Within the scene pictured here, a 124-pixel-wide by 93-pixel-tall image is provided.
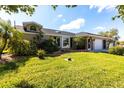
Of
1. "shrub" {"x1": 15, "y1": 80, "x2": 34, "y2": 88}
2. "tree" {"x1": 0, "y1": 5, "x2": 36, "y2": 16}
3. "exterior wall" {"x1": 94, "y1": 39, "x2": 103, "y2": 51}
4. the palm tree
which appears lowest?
"shrub" {"x1": 15, "y1": 80, "x2": 34, "y2": 88}

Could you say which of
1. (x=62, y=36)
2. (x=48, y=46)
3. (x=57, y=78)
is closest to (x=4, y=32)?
(x=48, y=46)

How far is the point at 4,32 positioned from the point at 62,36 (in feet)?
33.8

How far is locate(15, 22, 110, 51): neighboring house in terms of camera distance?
792 inches

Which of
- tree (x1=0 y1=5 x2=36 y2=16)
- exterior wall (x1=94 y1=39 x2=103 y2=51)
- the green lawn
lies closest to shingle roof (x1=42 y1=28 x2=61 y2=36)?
exterior wall (x1=94 y1=39 x2=103 y2=51)

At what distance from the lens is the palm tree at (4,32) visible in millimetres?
13820

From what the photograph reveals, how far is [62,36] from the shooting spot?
23.5 m

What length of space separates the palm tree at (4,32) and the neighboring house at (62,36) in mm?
4833

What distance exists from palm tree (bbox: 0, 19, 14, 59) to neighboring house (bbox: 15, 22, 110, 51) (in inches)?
190

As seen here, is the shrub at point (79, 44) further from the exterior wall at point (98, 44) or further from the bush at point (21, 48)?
the bush at point (21, 48)

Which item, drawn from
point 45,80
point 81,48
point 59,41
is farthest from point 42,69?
point 81,48

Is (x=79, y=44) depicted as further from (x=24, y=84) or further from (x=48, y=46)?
(x=24, y=84)

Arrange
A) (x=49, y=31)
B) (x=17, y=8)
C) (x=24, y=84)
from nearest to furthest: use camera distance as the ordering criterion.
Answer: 1. (x=24, y=84)
2. (x=17, y=8)
3. (x=49, y=31)

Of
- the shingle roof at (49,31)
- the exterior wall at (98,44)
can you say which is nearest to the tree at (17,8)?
the shingle roof at (49,31)

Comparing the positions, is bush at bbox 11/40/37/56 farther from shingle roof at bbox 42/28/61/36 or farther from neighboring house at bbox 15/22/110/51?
shingle roof at bbox 42/28/61/36
